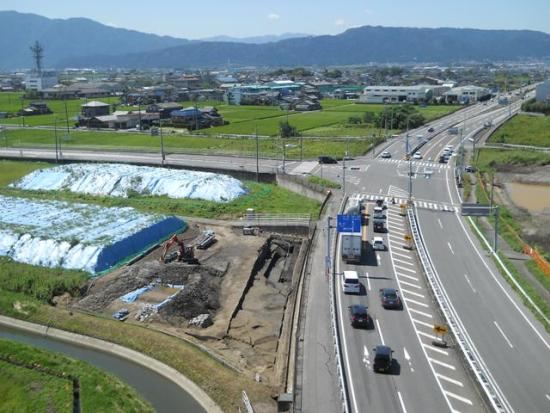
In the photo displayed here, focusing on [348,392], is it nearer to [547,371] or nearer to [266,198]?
[547,371]

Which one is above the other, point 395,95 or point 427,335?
point 395,95

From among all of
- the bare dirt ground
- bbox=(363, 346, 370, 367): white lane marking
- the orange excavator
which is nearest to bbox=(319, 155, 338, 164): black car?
the bare dirt ground

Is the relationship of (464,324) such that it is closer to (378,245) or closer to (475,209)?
(378,245)

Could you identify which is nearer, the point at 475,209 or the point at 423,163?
the point at 475,209

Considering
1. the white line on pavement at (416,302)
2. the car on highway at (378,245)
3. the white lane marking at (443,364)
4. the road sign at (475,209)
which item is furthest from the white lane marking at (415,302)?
the road sign at (475,209)

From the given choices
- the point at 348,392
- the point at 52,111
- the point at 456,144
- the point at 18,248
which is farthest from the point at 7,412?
the point at 52,111

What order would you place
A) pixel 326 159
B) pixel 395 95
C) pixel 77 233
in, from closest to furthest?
pixel 77 233
pixel 326 159
pixel 395 95

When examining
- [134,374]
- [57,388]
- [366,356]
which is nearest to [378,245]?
[366,356]
